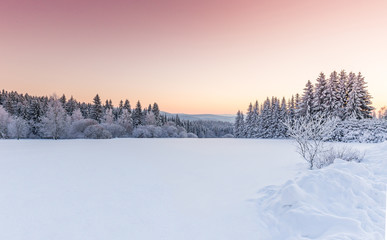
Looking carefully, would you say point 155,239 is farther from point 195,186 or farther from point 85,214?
point 195,186

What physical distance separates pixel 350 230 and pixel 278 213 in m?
1.32

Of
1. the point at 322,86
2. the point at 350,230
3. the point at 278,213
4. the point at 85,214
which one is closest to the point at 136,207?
the point at 85,214

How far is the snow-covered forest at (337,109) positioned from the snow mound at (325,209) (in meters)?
9.93

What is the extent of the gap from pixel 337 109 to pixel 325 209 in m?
32.5

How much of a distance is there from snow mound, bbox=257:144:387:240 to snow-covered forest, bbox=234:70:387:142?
9926mm

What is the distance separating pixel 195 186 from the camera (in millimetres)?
6375

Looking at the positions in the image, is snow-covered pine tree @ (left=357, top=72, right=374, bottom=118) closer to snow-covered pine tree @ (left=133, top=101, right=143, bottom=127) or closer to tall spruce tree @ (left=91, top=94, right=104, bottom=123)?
snow-covered pine tree @ (left=133, top=101, right=143, bottom=127)

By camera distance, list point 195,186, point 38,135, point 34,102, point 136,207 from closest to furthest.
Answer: point 136,207
point 195,186
point 38,135
point 34,102

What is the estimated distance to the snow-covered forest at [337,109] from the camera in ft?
73.5

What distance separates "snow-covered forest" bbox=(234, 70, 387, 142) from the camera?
22.4 metres

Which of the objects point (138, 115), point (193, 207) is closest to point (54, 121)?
point (138, 115)

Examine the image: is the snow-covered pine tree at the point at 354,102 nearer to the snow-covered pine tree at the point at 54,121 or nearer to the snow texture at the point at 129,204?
the snow texture at the point at 129,204

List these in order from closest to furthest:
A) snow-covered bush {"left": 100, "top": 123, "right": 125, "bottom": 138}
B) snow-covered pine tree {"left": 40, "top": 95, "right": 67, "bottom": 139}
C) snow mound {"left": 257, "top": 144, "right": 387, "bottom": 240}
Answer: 1. snow mound {"left": 257, "top": 144, "right": 387, "bottom": 240}
2. snow-covered pine tree {"left": 40, "top": 95, "right": 67, "bottom": 139}
3. snow-covered bush {"left": 100, "top": 123, "right": 125, "bottom": 138}

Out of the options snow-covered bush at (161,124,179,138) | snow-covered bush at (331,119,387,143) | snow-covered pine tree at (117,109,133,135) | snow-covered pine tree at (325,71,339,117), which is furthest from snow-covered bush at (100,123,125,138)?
snow-covered pine tree at (325,71,339,117)
